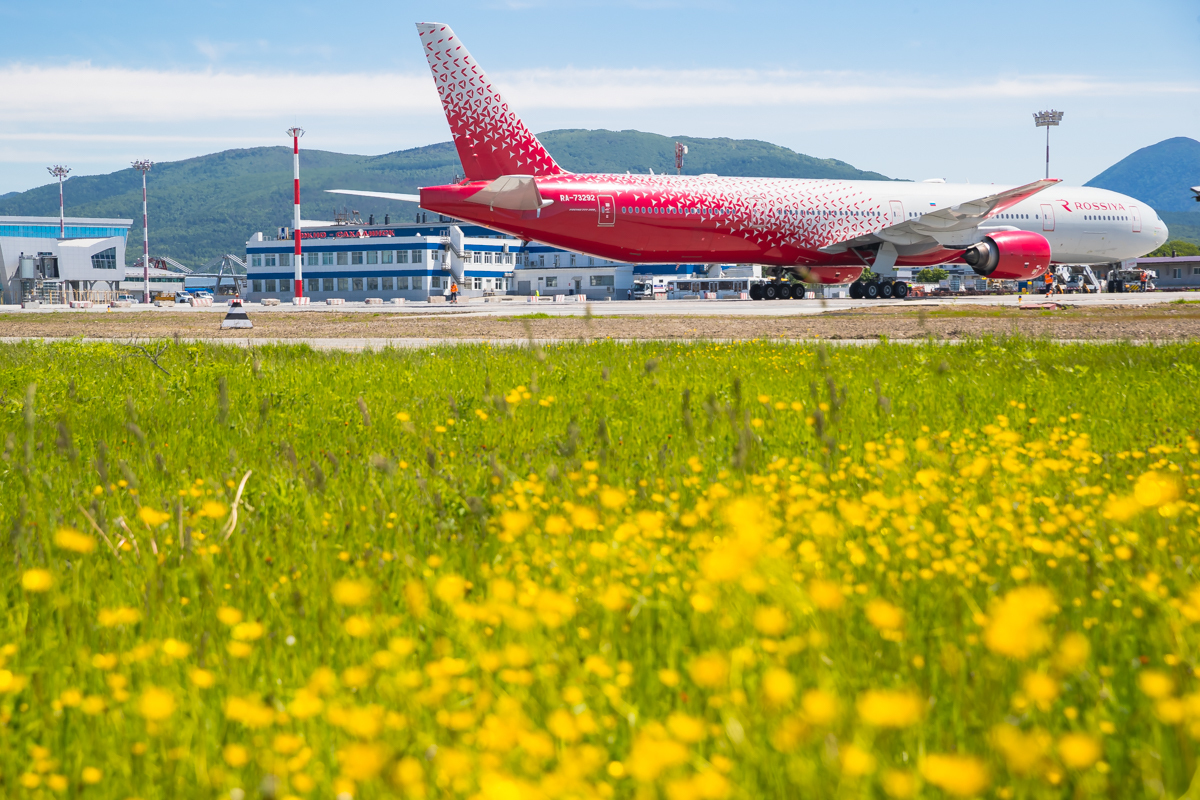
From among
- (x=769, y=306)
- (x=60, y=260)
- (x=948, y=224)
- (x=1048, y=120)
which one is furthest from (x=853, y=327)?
(x=60, y=260)

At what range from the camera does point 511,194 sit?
1127 inches

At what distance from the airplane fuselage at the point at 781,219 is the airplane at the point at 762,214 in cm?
5

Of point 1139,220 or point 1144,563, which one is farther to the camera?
point 1139,220

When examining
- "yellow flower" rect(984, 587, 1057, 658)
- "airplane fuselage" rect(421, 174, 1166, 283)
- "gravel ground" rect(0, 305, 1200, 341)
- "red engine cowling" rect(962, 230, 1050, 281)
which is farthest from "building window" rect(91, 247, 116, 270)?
"yellow flower" rect(984, 587, 1057, 658)

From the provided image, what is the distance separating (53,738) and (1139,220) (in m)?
45.8

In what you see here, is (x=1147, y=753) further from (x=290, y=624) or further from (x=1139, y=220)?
(x=1139, y=220)

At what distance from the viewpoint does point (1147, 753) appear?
153 cm

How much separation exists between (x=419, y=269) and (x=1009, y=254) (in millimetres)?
82814

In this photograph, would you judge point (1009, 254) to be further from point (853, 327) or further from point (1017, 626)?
point (1017, 626)

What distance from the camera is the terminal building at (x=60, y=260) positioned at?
4316 inches

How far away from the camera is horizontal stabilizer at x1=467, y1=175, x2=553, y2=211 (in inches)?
1121

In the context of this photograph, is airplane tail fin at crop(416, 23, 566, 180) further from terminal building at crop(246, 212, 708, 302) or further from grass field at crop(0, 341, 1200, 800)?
terminal building at crop(246, 212, 708, 302)

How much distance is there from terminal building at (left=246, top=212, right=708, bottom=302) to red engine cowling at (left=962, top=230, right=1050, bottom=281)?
67.8 meters

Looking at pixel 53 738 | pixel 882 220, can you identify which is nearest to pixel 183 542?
pixel 53 738
